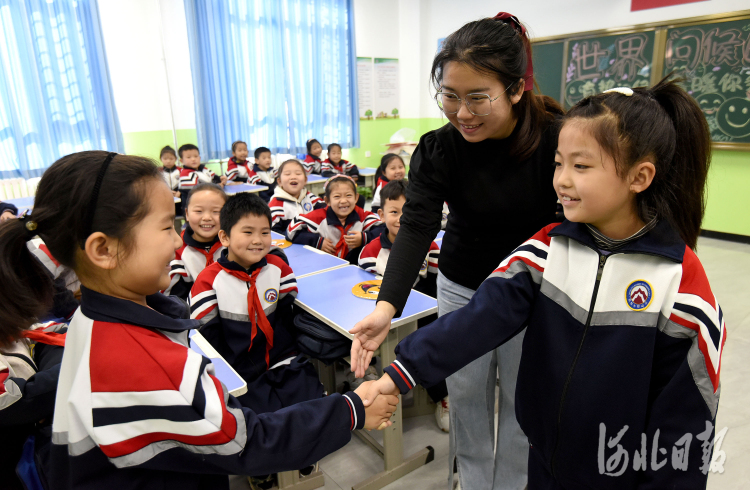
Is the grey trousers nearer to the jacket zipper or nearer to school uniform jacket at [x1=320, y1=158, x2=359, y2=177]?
the jacket zipper

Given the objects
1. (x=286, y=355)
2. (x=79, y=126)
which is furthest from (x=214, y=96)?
(x=286, y=355)

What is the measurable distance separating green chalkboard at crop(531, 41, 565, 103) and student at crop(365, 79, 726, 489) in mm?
5727

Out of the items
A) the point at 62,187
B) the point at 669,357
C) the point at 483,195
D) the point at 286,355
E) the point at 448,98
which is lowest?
the point at 286,355

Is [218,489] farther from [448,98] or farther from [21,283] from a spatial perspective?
[448,98]

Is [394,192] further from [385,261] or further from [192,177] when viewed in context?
[192,177]

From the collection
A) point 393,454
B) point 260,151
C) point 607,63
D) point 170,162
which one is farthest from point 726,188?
point 170,162

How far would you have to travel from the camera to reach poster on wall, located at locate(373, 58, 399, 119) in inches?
320

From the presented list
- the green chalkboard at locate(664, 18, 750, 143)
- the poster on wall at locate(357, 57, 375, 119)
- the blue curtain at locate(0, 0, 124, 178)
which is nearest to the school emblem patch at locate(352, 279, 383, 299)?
the green chalkboard at locate(664, 18, 750, 143)

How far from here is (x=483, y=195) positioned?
1.24 metres

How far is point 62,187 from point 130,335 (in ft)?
0.92

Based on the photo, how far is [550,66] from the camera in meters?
6.16

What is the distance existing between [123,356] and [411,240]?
2.66ft

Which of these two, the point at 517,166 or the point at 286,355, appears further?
the point at 286,355

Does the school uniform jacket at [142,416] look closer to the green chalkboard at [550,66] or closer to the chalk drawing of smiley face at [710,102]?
the chalk drawing of smiley face at [710,102]
